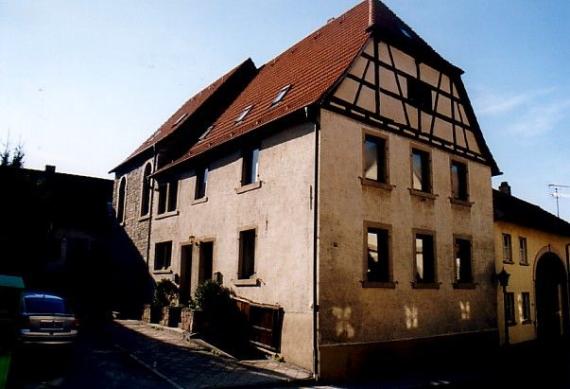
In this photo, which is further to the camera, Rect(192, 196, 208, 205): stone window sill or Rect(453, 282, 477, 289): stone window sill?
Rect(192, 196, 208, 205): stone window sill

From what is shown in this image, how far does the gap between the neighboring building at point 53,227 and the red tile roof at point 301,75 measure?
23.1ft

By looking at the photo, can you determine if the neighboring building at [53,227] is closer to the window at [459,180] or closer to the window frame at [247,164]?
the window frame at [247,164]

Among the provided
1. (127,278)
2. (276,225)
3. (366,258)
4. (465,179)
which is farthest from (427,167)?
(127,278)

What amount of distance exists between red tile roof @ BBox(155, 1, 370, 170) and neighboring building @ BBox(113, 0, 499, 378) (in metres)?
0.08

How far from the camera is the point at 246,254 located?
14195mm

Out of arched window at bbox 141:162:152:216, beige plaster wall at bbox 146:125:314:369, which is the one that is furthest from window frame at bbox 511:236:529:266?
arched window at bbox 141:162:152:216

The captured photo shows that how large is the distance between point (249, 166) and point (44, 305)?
7184mm

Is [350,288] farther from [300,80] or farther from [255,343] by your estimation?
[300,80]

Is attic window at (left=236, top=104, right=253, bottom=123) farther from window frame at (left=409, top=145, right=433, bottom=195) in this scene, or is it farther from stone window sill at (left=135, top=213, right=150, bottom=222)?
stone window sill at (left=135, top=213, right=150, bottom=222)

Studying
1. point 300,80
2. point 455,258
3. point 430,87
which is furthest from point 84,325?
point 430,87

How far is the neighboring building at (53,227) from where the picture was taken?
A: 18469 mm

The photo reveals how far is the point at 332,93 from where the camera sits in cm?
1218

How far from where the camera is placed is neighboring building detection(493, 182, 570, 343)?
62.0ft

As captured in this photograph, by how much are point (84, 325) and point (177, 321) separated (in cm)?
374
